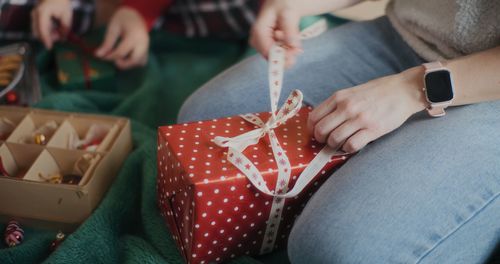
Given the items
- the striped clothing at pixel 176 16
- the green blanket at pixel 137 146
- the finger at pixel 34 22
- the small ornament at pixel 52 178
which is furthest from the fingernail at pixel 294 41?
the finger at pixel 34 22

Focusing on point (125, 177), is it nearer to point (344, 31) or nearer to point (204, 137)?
point (204, 137)

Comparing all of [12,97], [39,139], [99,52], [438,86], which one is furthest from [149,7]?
[438,86]

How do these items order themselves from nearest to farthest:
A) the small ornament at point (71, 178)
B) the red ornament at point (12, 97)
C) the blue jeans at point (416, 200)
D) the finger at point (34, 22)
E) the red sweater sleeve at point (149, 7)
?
1. the blue jeans at point (416, 200)
2. the small ornament at point (71, 178)
3. the red ornament at point (12, 97)
4. the finger at point (34, 22)
5. the red sweater sleeve at point (149, 7)

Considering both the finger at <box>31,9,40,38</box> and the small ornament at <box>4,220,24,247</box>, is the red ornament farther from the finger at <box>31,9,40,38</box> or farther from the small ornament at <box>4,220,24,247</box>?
the small ornament at <box>4,220,24,247</box>

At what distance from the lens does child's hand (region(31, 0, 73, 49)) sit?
1.11 m

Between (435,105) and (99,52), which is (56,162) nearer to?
(99,52)

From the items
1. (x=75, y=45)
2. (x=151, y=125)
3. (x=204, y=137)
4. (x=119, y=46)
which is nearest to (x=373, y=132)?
(x=204, y=137)

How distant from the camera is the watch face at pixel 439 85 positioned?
66 cm

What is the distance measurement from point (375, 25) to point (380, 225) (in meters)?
0.44

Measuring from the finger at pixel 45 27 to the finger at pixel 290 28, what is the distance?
2.06 ft

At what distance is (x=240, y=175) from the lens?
2.17 ft

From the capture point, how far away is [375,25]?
91cm

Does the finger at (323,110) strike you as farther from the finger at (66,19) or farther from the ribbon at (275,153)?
the finger at (66,19)

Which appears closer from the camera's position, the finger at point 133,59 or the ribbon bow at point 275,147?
the ribbon bow at point 275,147
